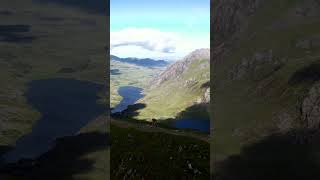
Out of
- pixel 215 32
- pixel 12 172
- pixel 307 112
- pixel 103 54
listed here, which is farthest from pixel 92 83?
pixel 307 112

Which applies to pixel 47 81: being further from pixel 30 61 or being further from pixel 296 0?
pixel 296 0

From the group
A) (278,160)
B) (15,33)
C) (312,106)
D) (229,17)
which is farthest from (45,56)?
(312,106)

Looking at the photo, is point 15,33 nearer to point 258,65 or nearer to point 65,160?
point 65,160

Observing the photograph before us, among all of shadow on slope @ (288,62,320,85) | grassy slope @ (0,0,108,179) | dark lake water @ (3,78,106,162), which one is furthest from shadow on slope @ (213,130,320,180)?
dark lake water @ (3,78,106,162)

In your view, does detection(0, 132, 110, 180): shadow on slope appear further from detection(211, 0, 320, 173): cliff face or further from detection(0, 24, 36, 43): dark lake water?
detection(211, 0, 320, 173): cliff face

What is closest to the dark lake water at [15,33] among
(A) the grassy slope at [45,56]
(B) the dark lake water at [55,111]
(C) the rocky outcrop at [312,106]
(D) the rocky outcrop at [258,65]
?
(A) the grassy slope at [45,56]
